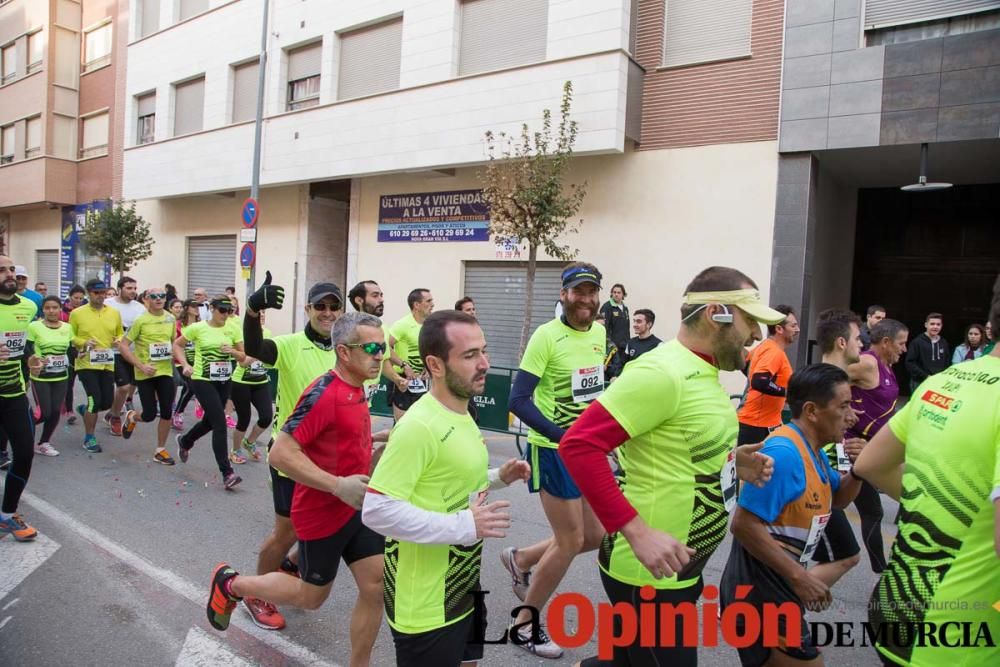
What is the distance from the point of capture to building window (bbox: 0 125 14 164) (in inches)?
1080

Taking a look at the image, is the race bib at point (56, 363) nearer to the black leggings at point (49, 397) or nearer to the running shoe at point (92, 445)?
the black leggings at point (49, 397)

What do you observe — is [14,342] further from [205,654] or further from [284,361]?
[205,654]

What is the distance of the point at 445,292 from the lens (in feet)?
50.2

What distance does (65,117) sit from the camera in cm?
2531

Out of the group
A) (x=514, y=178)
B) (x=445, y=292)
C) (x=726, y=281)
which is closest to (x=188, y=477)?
(x=726, y=281)

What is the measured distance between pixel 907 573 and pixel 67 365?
8.11 metres

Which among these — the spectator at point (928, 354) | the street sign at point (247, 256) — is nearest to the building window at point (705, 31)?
the spectator at point (928, 354)

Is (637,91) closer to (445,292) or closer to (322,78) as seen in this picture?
(445,292)

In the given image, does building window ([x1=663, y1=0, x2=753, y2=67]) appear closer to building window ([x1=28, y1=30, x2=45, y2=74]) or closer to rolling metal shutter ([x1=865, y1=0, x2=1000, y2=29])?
rolling metal shutter ([x1=865, y1=0, x2=1000, y2=29])

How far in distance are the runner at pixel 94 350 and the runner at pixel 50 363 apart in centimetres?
56

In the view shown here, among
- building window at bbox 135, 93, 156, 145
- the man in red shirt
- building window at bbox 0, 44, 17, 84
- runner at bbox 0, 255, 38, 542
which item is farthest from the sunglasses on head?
building window at bbox 0, 44, 17, 84

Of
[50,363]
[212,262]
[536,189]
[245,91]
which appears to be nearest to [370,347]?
[50,363]

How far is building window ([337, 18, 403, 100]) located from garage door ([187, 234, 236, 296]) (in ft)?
21.1

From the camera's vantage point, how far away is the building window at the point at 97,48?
24.4 m
